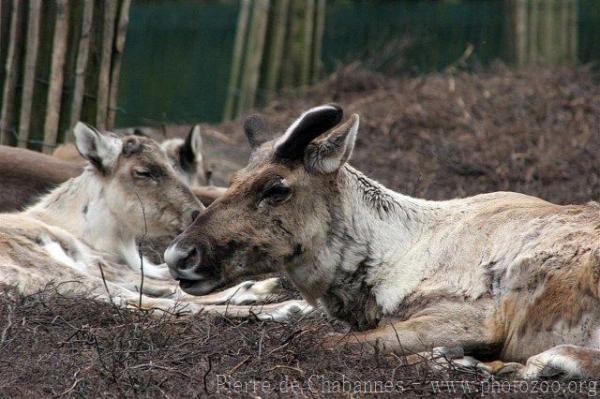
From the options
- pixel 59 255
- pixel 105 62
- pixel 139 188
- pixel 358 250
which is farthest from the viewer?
pixel 105 62

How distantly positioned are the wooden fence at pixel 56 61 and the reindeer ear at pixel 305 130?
559 centimetres

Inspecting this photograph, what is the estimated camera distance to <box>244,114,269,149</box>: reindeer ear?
8.09 metres

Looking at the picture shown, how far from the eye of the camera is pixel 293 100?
19375 mm

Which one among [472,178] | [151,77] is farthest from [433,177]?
[151,77]

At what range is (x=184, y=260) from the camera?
24.0ft

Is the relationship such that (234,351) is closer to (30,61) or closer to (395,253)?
(395,253)

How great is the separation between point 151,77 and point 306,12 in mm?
7554

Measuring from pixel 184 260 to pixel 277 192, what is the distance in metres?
0.73

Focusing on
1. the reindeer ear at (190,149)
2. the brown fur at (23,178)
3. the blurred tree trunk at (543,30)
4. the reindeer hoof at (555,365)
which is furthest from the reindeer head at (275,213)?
the blurred tree trunk at (543,30)

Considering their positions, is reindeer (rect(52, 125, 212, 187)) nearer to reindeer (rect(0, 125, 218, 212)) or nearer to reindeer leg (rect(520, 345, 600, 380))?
reindeer (rect(0, 125, 218, 212))

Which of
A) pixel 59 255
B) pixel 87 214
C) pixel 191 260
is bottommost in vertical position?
pixel 59 255

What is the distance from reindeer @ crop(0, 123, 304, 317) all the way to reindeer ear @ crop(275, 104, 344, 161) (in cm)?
243

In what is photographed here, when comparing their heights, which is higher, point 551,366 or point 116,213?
point 551,366

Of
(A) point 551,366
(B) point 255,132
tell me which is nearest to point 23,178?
(B) point 255,132
